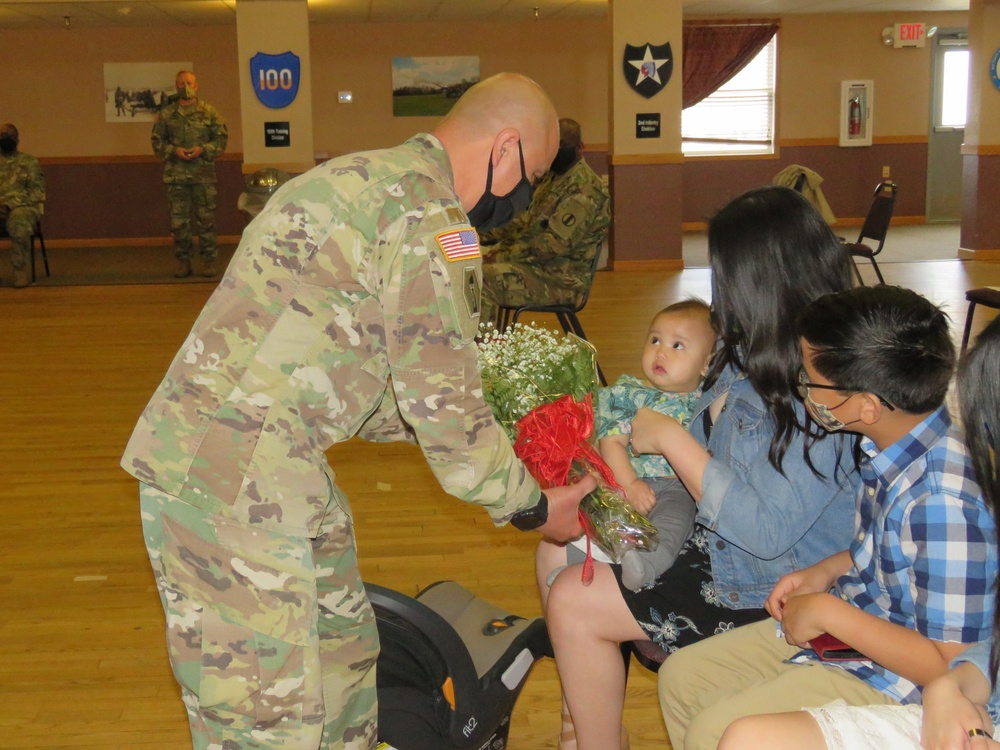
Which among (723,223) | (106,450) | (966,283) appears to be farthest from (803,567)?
(966,283)

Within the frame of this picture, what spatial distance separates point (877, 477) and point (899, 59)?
14.4 m

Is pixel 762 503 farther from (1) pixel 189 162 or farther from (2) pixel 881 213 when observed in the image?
(1) pixel 189 162

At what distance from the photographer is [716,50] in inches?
572

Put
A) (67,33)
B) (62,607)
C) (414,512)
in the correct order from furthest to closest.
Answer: (67,33) → (414,512) → (62,607)

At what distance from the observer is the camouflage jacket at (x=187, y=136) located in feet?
34.6

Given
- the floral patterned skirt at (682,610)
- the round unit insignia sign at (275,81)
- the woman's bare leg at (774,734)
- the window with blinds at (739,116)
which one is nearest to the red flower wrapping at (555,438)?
the floral patterned skirt at (682,610)

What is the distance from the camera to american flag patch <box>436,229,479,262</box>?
5.14 feet

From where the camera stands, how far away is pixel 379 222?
159 centimetres

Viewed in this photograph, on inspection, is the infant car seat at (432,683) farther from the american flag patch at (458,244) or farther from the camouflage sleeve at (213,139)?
the camouflage sleeve at (213,139)

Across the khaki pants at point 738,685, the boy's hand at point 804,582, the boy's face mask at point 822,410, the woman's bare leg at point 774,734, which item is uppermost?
the boy's face mask at point 822,410

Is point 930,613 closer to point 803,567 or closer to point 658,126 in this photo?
point 803,567

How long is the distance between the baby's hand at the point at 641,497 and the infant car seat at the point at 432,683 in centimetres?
43

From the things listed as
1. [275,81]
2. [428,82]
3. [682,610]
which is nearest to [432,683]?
[682,610]

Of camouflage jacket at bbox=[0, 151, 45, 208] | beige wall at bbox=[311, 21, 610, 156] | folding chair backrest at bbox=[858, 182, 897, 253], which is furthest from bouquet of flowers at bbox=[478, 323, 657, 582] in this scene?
beige wall at bbox=[311, 21, 610, 156]
